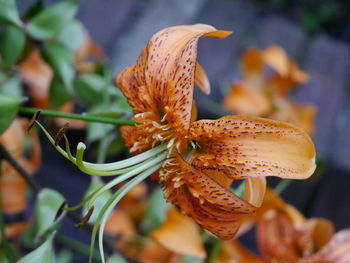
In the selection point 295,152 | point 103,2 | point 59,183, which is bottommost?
point 59,183

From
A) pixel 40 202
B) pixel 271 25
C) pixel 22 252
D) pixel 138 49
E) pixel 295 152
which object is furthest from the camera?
pixel 271 25

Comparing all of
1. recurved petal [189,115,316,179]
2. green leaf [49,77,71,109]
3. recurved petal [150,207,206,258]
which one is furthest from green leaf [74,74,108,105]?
recurved petal [189,115,316,179]

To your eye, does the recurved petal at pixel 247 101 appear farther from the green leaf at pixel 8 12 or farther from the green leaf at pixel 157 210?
the green leaf at pixel 8 12

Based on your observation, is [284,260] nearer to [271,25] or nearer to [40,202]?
[40,202]

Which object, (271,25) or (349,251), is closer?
(349,251)

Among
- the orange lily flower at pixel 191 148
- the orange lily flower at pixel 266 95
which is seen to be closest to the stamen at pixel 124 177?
the orange lily flower at pixel 191 148

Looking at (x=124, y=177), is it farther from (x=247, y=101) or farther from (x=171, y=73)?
(x=247, y=101)

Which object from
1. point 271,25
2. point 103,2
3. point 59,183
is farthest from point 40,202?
point 271,25

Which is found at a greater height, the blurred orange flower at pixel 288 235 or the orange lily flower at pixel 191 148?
the orange lily flower at pixel 191 148
